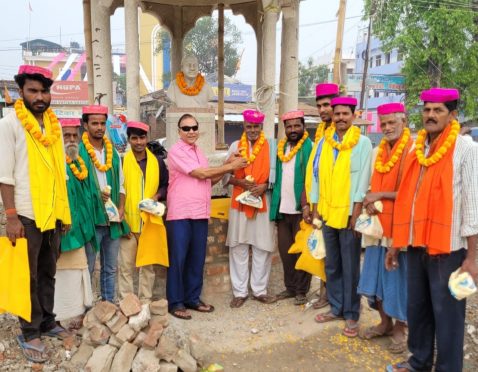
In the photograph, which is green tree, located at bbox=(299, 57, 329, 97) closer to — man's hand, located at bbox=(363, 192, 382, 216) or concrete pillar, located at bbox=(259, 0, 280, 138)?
concrete pillar, located at bbox=(259, 0, 280, 138)

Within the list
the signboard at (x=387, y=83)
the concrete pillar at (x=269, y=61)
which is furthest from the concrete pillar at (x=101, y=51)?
the signboard at (x=387, y=83)

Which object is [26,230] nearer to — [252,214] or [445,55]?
[252,214]

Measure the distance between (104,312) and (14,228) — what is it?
96 centimetres

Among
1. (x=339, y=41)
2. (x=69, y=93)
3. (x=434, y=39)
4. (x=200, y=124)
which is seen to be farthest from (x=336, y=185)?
(x=69, y=93)

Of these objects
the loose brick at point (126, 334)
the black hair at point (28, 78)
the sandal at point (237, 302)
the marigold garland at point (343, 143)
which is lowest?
the sandal at point (237, 302)

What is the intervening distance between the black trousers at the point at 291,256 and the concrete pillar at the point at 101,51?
3.78 m

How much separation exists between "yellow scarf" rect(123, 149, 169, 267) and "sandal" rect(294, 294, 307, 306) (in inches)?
60.8

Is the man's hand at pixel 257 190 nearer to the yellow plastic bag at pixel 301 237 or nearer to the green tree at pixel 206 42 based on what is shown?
the yellow plastic bag at pixel 301 237

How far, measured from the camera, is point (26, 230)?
Result: 3.29 m

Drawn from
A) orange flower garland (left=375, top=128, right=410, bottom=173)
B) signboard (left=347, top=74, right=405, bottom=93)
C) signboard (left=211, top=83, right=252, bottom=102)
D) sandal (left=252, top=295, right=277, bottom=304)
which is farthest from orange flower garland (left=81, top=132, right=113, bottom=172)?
signboard (left=211, top=83, right=252, bottom=102)

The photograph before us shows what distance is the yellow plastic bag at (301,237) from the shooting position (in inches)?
174

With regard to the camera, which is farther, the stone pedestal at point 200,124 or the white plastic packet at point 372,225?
the stone pedestal at point 200,124

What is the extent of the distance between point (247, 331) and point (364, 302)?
1.36 m

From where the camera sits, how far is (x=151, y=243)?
14.2ft
